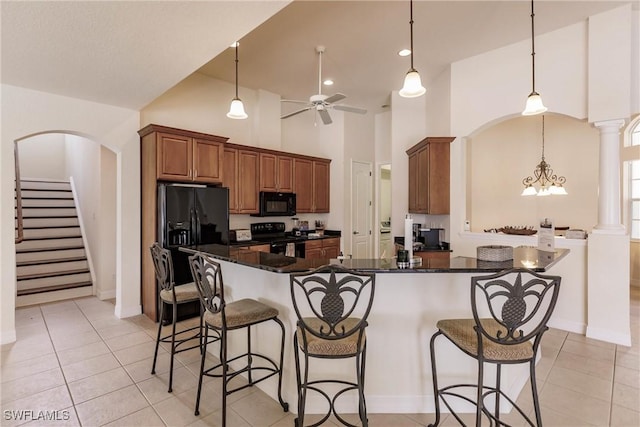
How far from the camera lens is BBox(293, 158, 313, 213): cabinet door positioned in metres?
5.75

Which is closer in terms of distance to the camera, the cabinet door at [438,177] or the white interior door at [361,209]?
the cabinet door at [438,177]

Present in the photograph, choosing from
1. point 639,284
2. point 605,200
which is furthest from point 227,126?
point 639,284

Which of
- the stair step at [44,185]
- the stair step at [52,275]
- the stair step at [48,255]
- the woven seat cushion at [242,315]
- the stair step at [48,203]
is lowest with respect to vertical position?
the stair step at [52,275]

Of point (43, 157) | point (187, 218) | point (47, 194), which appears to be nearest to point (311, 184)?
point (187, 218)

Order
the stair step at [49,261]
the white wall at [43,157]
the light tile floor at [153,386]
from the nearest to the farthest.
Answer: the light tile floor at [153,386] < the stair step at [49,261] < the white wall at [43,157]

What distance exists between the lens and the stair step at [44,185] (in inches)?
273

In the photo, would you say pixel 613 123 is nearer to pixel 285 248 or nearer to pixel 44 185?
pixel 285 248

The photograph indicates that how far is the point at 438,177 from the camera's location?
14.8 feet

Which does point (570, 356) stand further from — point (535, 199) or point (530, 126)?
point (530, 126)

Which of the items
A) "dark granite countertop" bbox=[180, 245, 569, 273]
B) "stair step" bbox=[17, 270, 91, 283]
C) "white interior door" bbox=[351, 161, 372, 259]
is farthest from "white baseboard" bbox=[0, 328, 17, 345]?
"white interior door" bbox=[351, 161, 372, 259]

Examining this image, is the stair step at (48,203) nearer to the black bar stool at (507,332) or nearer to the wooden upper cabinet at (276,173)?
the wooden upper cabinet at (276,173)

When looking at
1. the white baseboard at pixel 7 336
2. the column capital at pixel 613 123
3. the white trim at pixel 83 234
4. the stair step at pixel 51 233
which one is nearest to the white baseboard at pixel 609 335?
the column capital at pixel 613 123

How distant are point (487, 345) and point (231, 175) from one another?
403 centimetres

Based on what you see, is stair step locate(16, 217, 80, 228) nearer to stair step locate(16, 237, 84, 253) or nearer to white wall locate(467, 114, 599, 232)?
stair step locate(16, 237, 84, 253)
